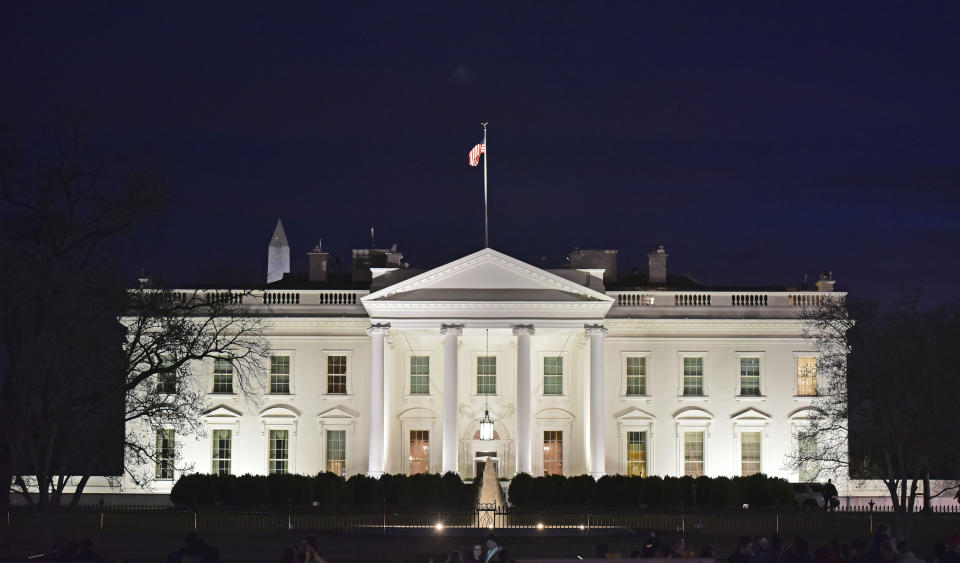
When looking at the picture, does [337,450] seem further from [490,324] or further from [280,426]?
[490,324]

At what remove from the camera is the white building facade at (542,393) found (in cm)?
5762

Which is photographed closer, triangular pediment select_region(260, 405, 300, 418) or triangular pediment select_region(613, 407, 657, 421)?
triangular pediment select_region(260, 405, 300, 418)

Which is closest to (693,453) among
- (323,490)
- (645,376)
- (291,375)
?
(645,376)

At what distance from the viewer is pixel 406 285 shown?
54500 millimetres

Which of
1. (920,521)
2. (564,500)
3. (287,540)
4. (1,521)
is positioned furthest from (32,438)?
(920,521)

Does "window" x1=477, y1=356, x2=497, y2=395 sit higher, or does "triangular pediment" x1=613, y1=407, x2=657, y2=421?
"window" x1=477, y1=356, x2=497, y2=395

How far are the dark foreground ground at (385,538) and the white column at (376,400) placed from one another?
15.8 m

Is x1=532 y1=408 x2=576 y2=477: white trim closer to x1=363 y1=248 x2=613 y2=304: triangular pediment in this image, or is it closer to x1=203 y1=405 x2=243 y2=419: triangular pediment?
x1=363 y1=248 x2=613 y2=304: triangular pediment

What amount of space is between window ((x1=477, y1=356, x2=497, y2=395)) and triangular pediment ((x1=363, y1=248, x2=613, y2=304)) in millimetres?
4414

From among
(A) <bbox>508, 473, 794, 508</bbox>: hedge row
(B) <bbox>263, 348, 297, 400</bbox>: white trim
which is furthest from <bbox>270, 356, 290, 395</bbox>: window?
(A) <bbox>508, 473, 794, 508</bbox>: hedge row

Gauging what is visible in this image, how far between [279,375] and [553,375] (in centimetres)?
1116

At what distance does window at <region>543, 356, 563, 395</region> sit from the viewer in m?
58.1

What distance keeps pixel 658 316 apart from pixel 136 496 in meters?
21.9

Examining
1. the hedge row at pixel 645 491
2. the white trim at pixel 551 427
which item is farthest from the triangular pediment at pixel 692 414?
the hedge row at pixel 645 491
